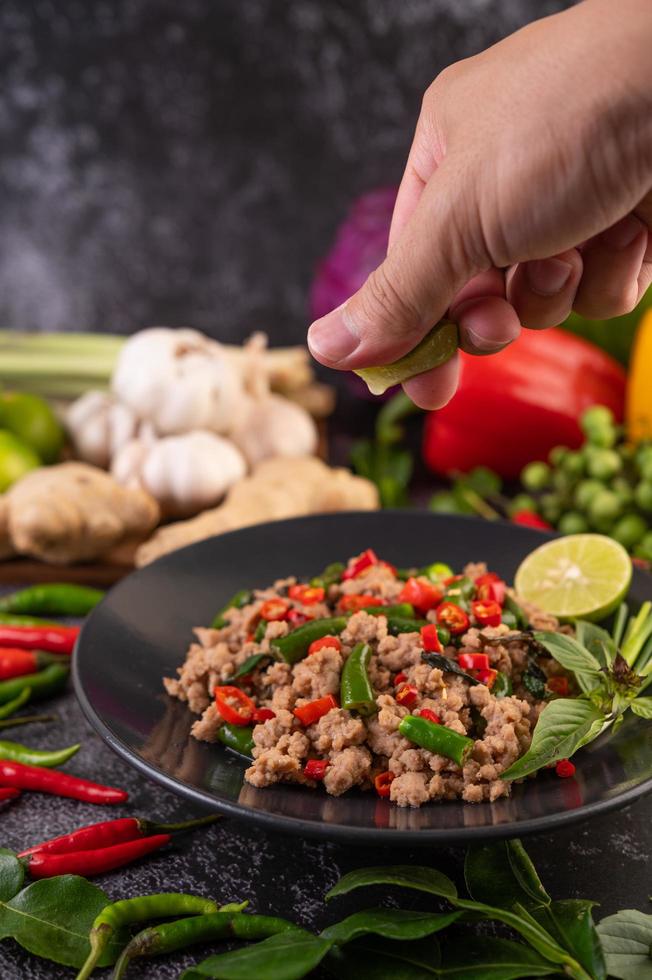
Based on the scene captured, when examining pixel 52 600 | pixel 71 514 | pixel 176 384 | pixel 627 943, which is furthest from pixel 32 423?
pixel 627 943

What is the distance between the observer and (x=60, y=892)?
5.61ft

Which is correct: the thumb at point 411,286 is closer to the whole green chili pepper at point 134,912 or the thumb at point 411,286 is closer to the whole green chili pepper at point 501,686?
the whole green chili pepper at point 501,686

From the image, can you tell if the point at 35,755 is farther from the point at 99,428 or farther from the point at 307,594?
the point at 99,428

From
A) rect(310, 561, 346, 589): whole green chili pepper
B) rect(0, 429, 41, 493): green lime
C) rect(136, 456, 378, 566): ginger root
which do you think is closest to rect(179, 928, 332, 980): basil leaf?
rect(310, 561, 346, 589): whole green chili pepper

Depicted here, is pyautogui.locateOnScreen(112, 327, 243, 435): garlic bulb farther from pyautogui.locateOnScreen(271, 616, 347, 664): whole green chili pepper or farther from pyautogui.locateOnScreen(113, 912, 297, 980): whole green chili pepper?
pyautogui.locateOnScreen(113, 912, 297, 980): whole green chili pepper

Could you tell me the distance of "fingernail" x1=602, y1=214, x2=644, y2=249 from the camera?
1.90 meters

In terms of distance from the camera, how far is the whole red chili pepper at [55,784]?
2055 mm

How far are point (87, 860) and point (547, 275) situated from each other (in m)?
1.31

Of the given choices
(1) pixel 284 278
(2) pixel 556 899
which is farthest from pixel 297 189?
(2) pixel 556 899

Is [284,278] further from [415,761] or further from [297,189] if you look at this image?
[415,761]

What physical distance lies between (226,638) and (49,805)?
471 mm

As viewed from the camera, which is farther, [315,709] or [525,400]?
[525,400]

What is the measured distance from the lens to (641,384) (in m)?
3.44

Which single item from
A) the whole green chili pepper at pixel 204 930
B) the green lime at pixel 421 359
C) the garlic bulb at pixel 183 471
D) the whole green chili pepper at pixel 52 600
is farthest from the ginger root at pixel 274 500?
the whole green chili pepper at pixel 204 930
